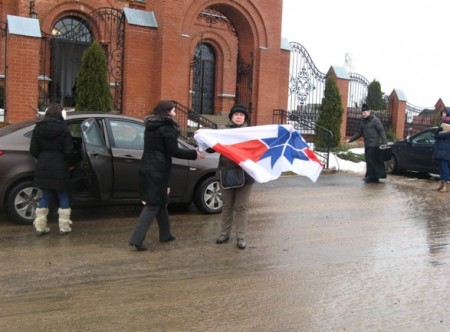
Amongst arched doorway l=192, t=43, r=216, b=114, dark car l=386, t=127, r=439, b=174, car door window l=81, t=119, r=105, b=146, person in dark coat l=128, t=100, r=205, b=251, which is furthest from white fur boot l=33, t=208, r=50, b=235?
arched doorway l=192, t=43, r=216, b=114

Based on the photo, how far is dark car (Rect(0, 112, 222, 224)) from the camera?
6.83 meters

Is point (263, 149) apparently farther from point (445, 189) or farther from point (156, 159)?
point (445, 189)

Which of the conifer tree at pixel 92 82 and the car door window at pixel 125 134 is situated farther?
the conifer tree at pixel 92 82

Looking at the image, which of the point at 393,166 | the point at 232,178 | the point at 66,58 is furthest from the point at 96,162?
the point at 66,58

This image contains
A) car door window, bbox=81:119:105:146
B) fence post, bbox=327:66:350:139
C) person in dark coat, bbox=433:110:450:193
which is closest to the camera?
car door window, bbox=81:119:105:146

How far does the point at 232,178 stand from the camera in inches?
239

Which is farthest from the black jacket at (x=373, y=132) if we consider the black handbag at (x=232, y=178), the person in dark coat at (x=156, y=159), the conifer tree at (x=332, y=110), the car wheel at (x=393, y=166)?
the person in dark coat at (x=156, y=159)

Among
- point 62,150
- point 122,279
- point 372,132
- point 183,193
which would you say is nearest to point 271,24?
point 372,132

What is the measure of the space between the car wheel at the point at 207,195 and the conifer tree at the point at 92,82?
5.35 meters

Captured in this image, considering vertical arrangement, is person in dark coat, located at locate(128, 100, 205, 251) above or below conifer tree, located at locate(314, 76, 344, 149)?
below

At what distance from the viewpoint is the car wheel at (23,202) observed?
6836 mm

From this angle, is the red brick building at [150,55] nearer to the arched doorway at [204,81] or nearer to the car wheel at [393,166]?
the car wheel at [393,166]

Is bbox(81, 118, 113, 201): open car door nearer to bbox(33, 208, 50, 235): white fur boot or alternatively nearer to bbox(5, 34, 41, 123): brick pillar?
bbox(33, 208, 50, 235): white fur boot

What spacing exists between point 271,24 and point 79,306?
43.6 feet
